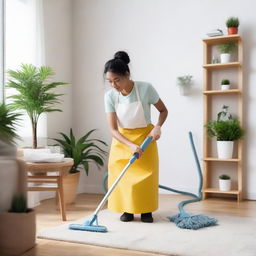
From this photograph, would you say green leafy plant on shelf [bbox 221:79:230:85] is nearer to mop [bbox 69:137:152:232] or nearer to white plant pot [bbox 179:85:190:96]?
white plant pot [bbox 179:85:190:96]

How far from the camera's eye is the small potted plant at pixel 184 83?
12.4 ft

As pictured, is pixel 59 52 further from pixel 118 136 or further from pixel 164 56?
pixel 118 136

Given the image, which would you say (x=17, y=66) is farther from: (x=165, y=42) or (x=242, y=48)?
(x=242, y=48)

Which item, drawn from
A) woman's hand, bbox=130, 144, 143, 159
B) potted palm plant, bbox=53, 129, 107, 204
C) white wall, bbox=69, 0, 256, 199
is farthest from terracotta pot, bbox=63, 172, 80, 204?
woman's hand, bbox=130, 144, 143, 159

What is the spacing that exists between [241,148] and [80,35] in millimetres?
2038

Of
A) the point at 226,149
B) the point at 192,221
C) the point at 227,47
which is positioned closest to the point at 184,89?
the point at 227,47

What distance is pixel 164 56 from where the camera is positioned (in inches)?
155

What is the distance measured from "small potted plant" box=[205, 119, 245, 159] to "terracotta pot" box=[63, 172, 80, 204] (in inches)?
52.1

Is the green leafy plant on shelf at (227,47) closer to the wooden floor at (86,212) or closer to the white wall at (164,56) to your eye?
the white wall at (164,56)

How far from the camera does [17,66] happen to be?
3.39 meters

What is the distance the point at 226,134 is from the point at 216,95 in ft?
1.45

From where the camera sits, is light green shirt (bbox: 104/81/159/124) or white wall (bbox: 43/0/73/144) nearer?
light green shirt (bbox: 104/81/159/124)

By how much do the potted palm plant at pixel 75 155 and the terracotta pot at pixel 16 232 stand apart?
1.48 meters

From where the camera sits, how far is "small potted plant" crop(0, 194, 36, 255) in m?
1.55
